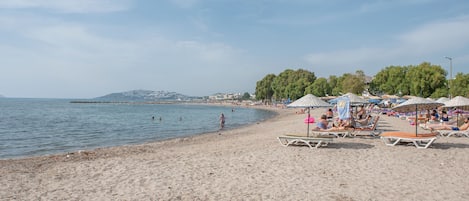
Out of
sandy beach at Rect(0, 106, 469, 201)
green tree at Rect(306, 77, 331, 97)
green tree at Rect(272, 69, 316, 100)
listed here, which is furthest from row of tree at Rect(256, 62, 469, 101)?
sandy beach at Rect(0, 106, 469, 201)

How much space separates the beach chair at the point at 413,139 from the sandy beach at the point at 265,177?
1.28 ft

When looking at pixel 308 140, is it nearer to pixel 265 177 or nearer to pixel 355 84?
pixel 265 177

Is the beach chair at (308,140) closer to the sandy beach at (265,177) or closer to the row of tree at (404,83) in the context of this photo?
the sandy beach at (265,177)

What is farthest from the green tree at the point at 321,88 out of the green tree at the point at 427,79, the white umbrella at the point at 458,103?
the white umbrella at the point at 458,103

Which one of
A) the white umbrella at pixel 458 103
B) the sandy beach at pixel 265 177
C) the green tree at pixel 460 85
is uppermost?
the green tree at pixel 460 85

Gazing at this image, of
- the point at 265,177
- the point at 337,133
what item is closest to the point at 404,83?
the point at 337,133

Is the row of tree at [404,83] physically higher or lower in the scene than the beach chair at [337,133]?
higher

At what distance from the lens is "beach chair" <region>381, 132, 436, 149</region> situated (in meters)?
11.7

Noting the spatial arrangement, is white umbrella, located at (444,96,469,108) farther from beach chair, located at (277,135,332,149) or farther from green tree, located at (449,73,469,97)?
green tree, located at (449,73,469,97)

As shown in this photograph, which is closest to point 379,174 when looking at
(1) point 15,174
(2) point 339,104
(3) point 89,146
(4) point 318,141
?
(4) point 318,141

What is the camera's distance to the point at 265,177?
26.1 ft

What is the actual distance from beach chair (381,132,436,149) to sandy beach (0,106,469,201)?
391 millimetres

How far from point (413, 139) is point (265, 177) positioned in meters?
6.71

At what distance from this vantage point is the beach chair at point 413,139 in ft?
38.3
